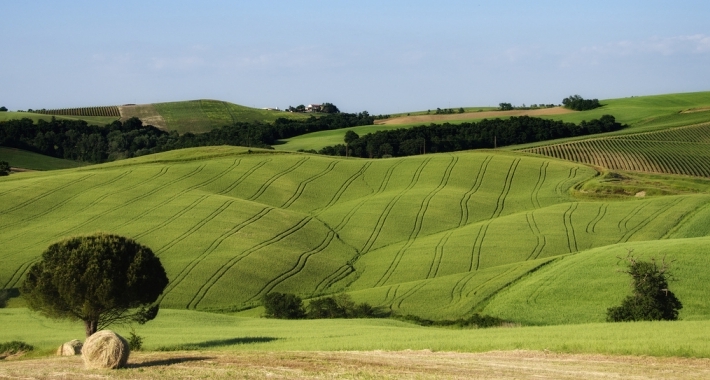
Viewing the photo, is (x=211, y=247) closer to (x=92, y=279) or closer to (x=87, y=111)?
(x=92, y=279)

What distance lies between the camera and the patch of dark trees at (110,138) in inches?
5276

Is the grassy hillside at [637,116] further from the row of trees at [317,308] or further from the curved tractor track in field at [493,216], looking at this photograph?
the row of trees at [317,308]

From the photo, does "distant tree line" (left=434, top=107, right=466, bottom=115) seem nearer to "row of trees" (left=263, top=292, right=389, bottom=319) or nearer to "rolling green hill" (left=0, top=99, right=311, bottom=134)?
"rolling green hill" (left=0, top=99, right=311, bottom=134)

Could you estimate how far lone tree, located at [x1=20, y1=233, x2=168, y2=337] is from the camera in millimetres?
33656

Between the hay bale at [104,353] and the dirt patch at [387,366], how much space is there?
0.30 meters

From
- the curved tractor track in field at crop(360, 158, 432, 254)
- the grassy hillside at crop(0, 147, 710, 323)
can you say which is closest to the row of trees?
the grassy hillside at crop(0, 147, 710, 323)

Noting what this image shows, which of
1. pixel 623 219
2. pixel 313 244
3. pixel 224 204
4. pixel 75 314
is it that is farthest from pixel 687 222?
→ pixel 75 314

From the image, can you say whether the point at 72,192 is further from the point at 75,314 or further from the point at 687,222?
the point at 687,222

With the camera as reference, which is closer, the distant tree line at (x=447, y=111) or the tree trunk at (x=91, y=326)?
the tree trunk at (x=91, y=326)

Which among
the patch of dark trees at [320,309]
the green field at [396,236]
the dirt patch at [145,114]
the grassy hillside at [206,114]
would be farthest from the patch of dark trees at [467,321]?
the dirt patch at [145,114]

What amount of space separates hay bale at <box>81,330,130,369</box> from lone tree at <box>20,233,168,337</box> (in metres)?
8.24

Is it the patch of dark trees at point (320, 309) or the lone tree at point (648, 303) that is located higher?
the lone tree at point (648, 303)

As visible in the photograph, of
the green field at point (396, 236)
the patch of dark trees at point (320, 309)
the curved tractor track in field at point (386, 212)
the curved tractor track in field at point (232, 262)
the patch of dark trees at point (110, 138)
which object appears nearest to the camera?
the green field at point (396, 236)

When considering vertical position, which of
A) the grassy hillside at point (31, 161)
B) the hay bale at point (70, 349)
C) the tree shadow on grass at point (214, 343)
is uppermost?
the grassy hillside at point (31, 161)
